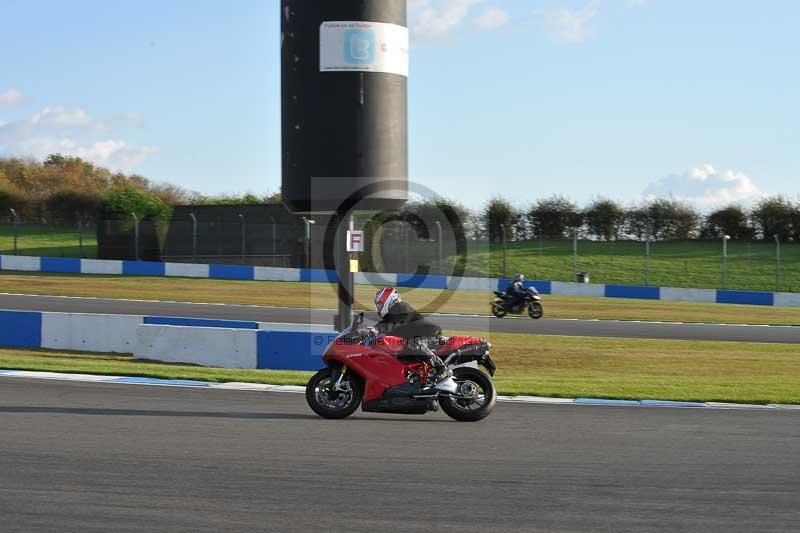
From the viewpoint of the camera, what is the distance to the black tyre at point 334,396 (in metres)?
9.71

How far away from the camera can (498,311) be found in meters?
28.3

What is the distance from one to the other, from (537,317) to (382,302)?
1849cm

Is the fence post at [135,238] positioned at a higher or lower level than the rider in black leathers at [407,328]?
higher

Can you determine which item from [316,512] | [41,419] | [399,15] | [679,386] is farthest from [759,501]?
[399,15]

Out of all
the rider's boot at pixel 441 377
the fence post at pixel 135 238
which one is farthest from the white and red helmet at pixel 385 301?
the fence post at pixel 135 238

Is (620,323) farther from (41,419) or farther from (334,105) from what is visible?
(41,419)

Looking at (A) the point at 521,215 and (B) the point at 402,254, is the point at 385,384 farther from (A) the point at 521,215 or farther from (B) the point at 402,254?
(A) the point at 521,215

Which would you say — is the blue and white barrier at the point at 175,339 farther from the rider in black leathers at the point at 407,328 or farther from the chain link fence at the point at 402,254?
the chain link fence at the point at 402,254

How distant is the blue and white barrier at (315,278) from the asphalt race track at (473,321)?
26.6 ft

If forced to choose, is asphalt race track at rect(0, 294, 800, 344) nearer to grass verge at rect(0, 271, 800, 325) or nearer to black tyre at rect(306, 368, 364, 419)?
grass verge at rect(0, 271, 800, 325)

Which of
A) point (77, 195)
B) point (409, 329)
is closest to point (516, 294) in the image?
point (409, 329)

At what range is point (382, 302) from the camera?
32.2 ft

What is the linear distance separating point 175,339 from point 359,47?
268 inches

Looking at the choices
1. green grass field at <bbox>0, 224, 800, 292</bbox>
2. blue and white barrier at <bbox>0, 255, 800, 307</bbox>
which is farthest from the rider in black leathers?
green grass field at <bbox>0, 224, 800, 292</bbox>
